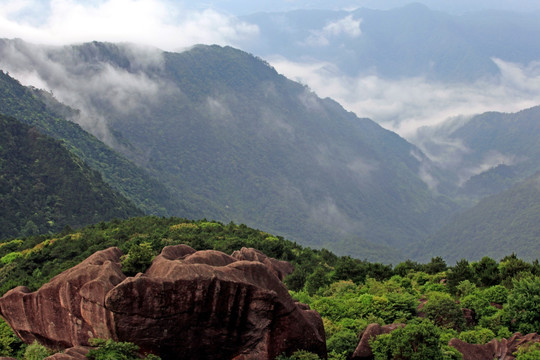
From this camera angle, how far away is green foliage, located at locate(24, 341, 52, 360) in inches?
1323

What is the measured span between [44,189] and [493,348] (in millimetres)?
139227

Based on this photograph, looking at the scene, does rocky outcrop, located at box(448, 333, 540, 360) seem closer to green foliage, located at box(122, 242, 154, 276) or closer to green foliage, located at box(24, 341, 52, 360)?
green foliage, located at box(122, 242, 154, 276)

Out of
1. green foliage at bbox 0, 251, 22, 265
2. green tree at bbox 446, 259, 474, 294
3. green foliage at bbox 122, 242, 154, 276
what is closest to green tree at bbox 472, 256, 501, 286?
green tree at bbox 446, 259, 474, 294

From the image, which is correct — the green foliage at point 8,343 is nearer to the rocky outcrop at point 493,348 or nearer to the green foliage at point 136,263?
the green foliage at point 136,263

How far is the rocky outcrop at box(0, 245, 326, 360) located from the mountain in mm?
114784

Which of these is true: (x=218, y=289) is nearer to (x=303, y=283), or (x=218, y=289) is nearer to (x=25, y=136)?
(x=303, y=283)

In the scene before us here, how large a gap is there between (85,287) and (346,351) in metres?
17.9

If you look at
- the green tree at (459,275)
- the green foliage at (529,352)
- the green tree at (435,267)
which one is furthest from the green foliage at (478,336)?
the green tree at (435,267)

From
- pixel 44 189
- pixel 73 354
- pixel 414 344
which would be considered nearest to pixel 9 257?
pixel 73 354

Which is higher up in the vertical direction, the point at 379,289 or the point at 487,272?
the point at 487,272

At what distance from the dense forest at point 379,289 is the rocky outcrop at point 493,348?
4.25 ft

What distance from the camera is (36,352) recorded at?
3384cm

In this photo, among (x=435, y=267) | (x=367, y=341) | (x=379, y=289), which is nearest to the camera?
(x=367, y=341)

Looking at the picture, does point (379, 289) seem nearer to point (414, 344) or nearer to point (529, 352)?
point (529, 352)
